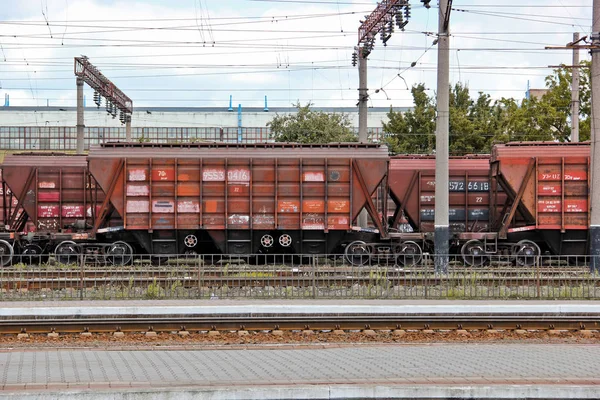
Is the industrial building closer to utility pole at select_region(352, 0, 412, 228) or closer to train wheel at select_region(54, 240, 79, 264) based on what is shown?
utility pole at select_region(352, 0, 412, 228)

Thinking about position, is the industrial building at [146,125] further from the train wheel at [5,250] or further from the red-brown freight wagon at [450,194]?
the train wheel at [5,250]

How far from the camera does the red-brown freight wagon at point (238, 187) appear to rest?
2544 centimetres

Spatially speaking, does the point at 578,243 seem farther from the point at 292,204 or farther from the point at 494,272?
the point at 292,204

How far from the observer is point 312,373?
9.86 metres

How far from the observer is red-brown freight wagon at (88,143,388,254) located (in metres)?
25.4

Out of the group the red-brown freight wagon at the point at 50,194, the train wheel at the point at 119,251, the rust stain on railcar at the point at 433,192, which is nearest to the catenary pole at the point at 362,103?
the rust stain on railcar at the point at 433,192

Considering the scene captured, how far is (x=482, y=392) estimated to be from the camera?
8539 millimetres

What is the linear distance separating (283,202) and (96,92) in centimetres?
1733

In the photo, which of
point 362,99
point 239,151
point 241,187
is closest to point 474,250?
point 362,99

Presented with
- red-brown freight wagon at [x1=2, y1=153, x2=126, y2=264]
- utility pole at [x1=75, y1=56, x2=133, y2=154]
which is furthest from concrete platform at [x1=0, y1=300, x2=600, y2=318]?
utility pole at [x1=75, y1=56, x2=133, y2=154]

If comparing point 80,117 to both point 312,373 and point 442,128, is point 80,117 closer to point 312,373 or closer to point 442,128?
point 442,128

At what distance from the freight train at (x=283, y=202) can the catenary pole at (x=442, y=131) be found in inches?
160

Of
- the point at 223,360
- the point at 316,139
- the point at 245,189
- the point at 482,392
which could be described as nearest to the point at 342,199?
the point at 245,189

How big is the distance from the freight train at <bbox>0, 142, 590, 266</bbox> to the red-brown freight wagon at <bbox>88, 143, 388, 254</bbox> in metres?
0.03
